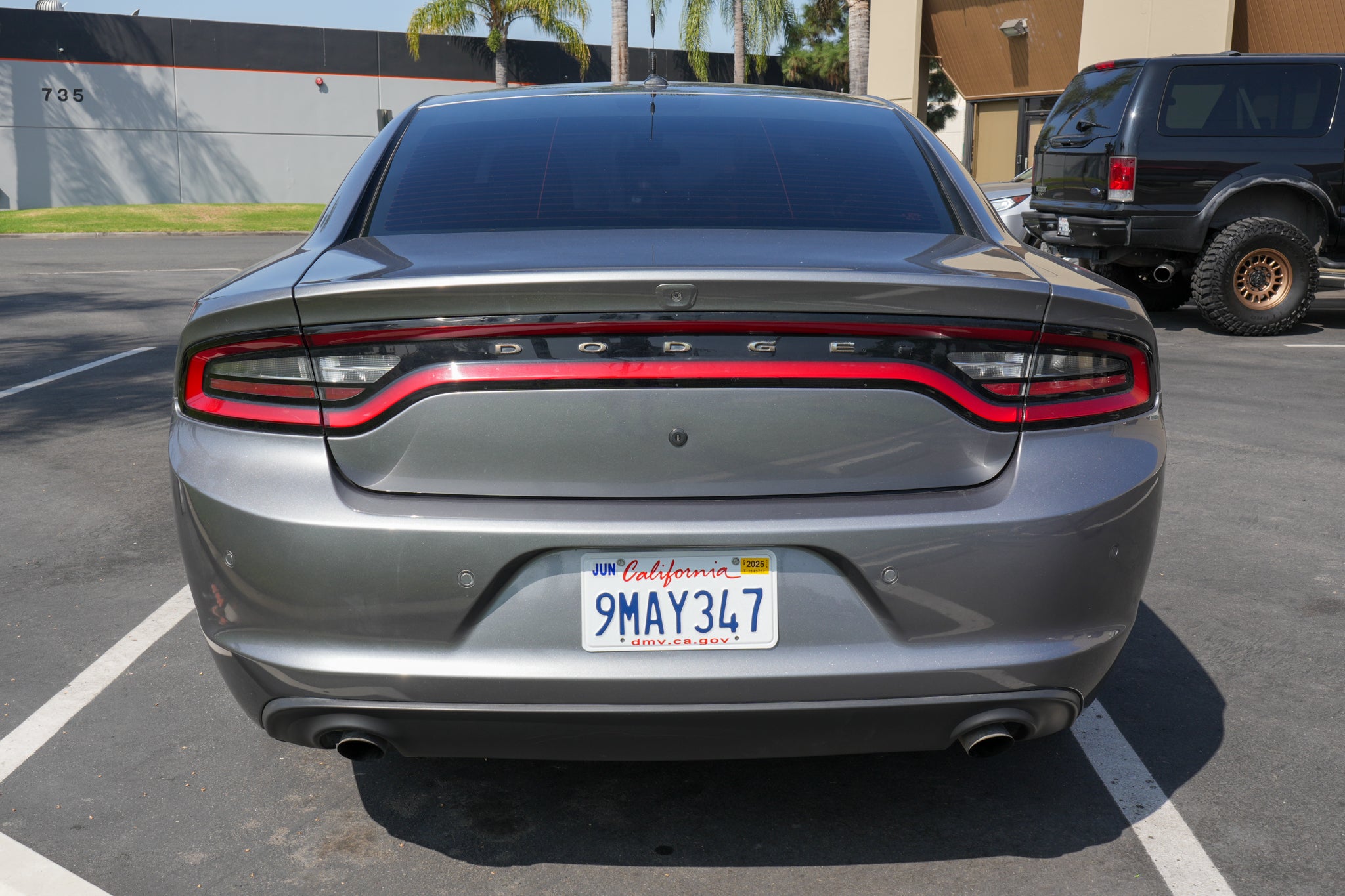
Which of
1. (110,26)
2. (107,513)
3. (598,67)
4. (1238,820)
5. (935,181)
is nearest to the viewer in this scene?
(1238,820)

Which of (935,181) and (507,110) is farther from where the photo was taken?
(507,110)

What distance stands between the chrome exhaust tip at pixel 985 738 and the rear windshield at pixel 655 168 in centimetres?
114

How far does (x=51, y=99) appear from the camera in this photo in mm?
35094

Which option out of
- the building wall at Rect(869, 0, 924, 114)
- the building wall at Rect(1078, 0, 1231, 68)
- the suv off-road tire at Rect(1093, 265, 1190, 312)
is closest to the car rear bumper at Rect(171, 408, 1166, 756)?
the suv off-road tire at Rect(1093, 265, 1190, 312)

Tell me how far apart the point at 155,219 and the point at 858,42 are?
17.5 m

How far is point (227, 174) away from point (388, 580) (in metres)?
38.1

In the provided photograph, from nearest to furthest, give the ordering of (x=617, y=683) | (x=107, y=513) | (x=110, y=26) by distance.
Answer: (x=617, y=683) → (x=107, y=513) → (x=110, y=26)

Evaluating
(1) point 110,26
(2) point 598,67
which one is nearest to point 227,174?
(1) point 110,26

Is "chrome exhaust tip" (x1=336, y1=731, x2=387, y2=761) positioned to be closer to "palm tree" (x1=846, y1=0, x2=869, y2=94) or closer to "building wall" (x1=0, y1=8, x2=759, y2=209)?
"palm tree" (x1=846, y1=0, x2=869, y2=94)

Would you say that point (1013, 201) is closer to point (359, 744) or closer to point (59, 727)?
point (59, 727)

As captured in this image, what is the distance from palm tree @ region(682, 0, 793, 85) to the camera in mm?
39094

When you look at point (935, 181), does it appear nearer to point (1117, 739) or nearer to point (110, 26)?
point (1117, 739)

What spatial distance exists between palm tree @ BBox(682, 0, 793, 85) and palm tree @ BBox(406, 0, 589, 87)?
389 centimetres

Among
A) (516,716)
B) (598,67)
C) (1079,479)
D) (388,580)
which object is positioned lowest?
(516,716)
